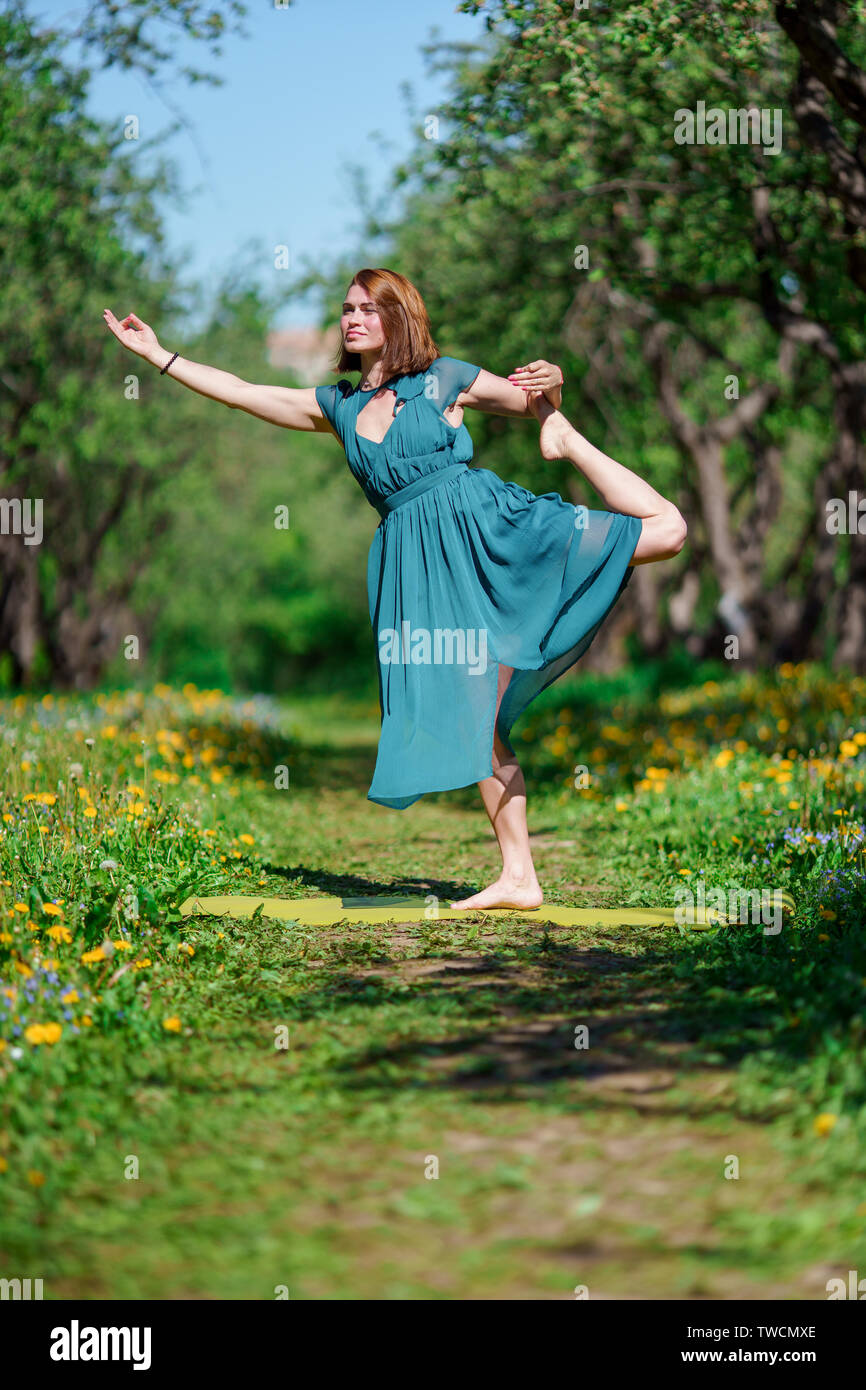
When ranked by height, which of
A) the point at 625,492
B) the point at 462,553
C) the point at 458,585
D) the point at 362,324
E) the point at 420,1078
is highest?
the point at 362,324

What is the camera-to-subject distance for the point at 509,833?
5277 millimetres

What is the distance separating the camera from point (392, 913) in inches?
208

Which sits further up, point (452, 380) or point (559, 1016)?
point (452, 380)

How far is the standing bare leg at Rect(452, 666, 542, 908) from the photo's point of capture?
5273mm

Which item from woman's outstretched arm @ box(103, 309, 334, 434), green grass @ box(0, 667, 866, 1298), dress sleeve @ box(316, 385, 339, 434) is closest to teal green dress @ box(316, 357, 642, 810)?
dress sleeve @ box(316, 385, 339, 434)

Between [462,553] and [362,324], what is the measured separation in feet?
3.44

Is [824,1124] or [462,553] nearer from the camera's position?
[824,1124]

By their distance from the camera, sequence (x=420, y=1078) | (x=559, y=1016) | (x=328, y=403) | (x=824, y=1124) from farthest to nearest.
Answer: (x=328, y=403) < (x=559, y=1016) < (x=420, y=1078) < (x=824, y=1124)

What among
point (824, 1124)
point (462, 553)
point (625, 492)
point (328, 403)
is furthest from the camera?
point (328, 403)

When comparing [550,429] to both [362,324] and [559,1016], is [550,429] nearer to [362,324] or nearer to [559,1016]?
[362,324]

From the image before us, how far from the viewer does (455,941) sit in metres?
4.82

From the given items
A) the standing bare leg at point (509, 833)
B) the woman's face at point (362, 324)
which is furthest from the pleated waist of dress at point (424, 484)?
the standing bare leg at point (509, 833)

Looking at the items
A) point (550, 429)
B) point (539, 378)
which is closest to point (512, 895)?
point (550, 429)
